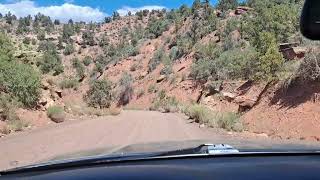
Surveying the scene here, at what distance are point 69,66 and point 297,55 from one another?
6056cm

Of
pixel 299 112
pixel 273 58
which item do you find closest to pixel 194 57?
pixel 273 58

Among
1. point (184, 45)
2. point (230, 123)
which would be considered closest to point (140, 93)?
point (184, 45)

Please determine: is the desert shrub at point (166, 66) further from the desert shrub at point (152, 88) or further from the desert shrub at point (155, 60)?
the desert shrub at point (152, 88)

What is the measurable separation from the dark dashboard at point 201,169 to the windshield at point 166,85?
1.99ft

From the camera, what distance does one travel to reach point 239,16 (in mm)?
83562

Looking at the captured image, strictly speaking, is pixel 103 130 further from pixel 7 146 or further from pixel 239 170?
pixel 239 170

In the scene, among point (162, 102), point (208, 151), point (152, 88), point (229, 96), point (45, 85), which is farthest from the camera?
point (152, 88)

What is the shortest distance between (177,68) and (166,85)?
13.5ft

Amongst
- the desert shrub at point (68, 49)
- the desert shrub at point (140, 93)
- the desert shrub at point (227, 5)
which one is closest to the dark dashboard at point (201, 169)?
the desert shrub at point (140, 93)

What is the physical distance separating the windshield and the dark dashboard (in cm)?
61

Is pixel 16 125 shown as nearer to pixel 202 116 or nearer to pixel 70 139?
pixel 70 139

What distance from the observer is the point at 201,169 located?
2885mm

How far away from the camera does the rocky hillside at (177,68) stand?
31234 mm

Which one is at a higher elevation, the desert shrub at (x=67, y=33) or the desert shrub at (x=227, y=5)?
the desert shrub at (x=227, y=5)
